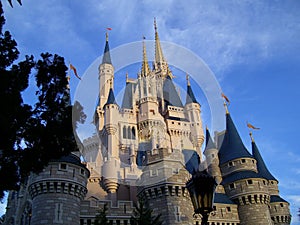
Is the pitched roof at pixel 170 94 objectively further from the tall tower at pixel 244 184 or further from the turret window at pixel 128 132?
the tall tower at pixel 244 184

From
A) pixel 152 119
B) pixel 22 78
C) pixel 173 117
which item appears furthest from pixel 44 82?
pixel 173 117

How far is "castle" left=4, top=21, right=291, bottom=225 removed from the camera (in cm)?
2208

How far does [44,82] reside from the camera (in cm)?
1395

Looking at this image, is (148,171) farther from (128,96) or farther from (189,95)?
(189,95)

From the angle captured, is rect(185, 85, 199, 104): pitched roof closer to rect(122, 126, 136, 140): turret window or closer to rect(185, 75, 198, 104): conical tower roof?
rect(185, 75, 198, 104): conical tower roof

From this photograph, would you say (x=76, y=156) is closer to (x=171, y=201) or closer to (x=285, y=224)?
(x=171, y=201)

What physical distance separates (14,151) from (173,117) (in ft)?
147

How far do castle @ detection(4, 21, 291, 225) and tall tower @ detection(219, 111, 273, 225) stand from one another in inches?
3.2

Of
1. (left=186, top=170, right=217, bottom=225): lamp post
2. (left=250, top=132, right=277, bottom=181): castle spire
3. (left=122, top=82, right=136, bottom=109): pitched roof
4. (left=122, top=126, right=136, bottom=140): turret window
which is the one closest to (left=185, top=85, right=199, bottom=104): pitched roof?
(left=122, top=82, right=136, bottom=109): pitched roof

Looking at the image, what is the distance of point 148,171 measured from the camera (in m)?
25.0

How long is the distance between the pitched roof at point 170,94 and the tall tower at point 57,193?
126 feet

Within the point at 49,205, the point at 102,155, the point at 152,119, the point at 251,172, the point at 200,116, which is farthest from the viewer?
the point at 200,116

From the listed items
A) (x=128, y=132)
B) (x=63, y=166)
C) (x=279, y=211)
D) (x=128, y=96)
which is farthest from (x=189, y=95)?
(x=63, y=166)

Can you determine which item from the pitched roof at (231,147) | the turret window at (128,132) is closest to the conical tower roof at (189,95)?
the turret window at (128,132)
